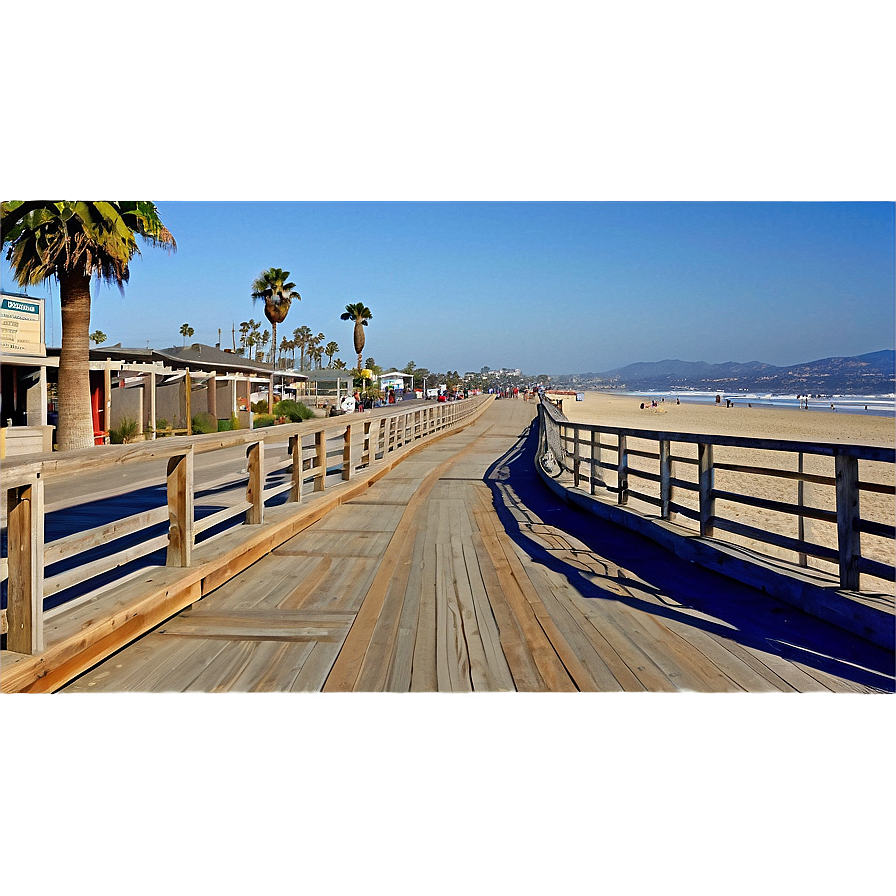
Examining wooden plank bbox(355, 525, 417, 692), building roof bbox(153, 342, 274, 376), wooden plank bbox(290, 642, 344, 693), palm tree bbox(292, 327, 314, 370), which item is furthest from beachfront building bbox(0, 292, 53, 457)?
palm tree bbox(292, 327, 314, 370)

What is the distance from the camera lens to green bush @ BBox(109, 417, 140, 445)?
71.9 ft

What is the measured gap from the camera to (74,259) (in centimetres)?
1881

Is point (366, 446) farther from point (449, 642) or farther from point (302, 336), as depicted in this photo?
point (302, 336)

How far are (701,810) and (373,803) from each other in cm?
117

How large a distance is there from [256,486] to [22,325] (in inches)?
585

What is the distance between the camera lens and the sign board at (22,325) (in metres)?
17.6

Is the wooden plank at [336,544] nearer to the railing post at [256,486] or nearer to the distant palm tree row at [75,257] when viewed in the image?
the railing post at [256,486]

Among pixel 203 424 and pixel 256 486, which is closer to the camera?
pixel 256 486

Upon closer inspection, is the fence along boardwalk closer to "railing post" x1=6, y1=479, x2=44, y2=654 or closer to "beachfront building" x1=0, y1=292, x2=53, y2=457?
"railing post" x1=6, y1=479, x2=44, y2=654

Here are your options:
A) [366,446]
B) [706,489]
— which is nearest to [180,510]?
[706,489]

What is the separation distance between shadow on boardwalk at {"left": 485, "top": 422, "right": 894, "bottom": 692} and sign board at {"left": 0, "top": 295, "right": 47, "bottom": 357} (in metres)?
14.4
